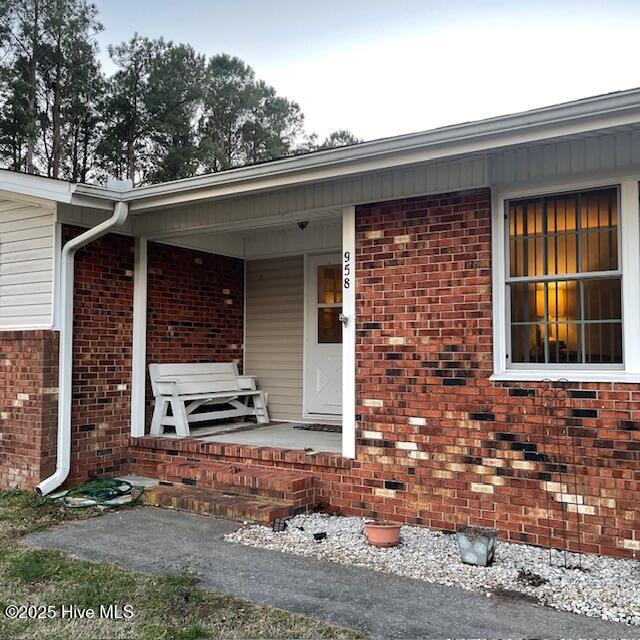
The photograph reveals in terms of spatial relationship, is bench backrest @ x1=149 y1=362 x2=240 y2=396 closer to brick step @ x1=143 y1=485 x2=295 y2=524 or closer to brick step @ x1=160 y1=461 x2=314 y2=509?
brick step @ x1=160 y1=461 x2=314 y2=509

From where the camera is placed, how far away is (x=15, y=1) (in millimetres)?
17281

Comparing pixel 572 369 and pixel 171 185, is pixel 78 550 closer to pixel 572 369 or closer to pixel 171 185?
pixel 171 185

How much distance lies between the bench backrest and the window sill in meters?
3.83

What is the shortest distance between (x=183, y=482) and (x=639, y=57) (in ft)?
57.0

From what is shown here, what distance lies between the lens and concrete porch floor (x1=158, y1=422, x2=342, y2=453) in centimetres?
634

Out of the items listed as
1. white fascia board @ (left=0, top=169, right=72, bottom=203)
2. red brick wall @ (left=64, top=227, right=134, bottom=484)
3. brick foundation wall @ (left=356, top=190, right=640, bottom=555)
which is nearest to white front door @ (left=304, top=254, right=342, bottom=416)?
red brick wall @ (left=64, top=227, right=134, bottom=484)

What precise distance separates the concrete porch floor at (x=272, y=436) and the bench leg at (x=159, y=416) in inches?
4.2

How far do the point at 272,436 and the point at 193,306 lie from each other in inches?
77.1

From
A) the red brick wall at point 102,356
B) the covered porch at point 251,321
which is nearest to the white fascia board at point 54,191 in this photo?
the red brick wall at point 102,356

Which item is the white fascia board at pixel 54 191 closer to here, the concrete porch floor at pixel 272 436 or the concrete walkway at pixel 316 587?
the concrete porch floor at pixel 272 436

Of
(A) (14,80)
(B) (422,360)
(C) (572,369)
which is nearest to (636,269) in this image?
(C) (572,369)

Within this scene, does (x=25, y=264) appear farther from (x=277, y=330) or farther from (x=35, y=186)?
(x=277, y=330)

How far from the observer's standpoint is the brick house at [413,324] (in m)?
4.39

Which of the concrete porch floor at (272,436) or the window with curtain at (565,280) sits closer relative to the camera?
the window with curtain at (565,280)
